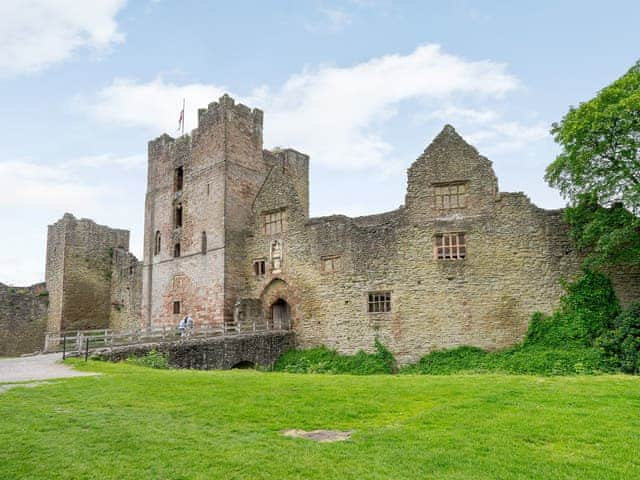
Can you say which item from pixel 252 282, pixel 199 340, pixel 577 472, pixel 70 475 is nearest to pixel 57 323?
pixel 252 282

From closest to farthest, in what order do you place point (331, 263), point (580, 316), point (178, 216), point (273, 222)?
1. point (580, 316)
2. point (331, 263)
3. point (273, 222)
4. point (178, 216)

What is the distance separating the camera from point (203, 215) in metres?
32.0

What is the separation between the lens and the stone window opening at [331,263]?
88.1ft

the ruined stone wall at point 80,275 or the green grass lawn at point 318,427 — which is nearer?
the green grass lawn at point 318,427

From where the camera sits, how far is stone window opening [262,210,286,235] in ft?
97.7

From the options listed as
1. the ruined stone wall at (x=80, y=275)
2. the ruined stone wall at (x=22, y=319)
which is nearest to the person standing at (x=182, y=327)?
the ruined stone wall at (x=80, y=275)

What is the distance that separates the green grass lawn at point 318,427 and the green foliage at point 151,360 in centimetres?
647

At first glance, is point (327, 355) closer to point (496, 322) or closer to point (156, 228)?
point (496, 322)

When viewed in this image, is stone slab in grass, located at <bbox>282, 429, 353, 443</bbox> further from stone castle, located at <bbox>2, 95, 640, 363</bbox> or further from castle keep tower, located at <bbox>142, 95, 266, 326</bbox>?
castle keep tower, located at <bbox>142, 95, 266, 326</bbox>

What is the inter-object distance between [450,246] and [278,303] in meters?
10.4

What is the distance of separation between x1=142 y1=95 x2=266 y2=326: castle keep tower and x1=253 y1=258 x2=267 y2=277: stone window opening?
0.93 metres

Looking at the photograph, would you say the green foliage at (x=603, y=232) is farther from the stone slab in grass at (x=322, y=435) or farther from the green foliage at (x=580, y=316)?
the stone slab in grass at (x=322, y=435)

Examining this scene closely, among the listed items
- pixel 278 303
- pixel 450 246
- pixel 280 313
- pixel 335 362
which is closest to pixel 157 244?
pixel 278 303

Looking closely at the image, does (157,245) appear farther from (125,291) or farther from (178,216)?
(125,291)
